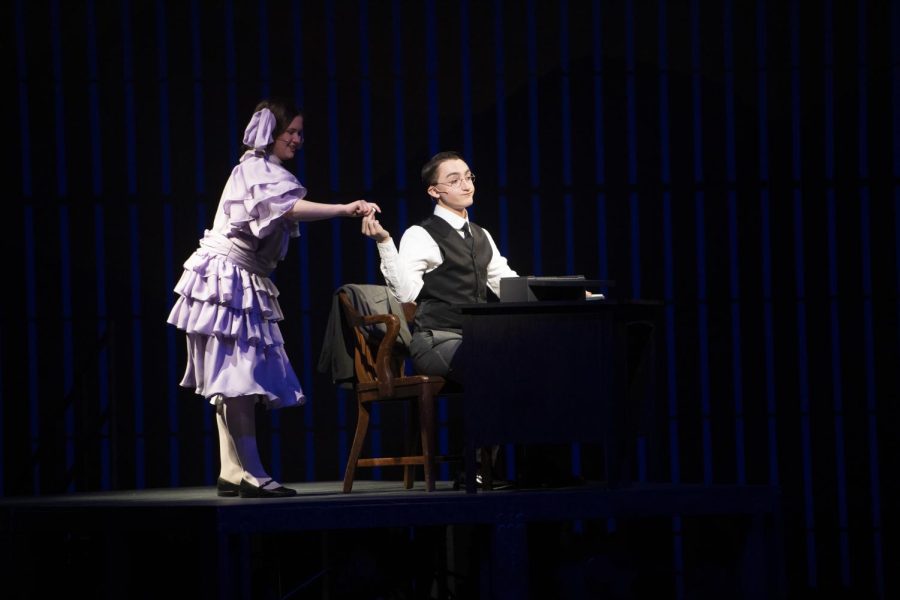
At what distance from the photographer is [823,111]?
6.09 metres

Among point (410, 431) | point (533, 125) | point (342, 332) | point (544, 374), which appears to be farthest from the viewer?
point (533, 125)

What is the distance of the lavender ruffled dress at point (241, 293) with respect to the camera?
14.7 ft

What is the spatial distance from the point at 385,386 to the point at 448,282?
0.47 metres

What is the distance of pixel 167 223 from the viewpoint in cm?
606

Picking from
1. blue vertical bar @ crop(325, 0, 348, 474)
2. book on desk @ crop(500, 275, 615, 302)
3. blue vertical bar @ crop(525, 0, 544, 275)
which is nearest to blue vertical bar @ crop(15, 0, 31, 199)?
blue vertical bar @ crop(325, 0, 348, 474)

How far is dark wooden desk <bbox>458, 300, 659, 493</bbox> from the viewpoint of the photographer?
3957 mm

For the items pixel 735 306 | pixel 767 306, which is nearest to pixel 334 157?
pixel 735 306

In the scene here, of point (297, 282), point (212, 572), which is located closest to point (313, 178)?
point (297, 282)

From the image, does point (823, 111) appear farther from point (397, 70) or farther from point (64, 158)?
point (64, 158)

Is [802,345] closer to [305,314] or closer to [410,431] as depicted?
[410,431]

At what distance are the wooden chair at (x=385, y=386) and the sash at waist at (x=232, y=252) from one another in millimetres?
397

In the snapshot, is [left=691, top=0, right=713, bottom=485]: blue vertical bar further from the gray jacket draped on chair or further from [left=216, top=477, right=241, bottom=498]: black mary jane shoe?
[left=216, top=477, right=241, bottom=498]: black mary jane shoe

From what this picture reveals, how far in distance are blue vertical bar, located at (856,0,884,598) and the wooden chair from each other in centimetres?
239

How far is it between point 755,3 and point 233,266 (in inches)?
125
